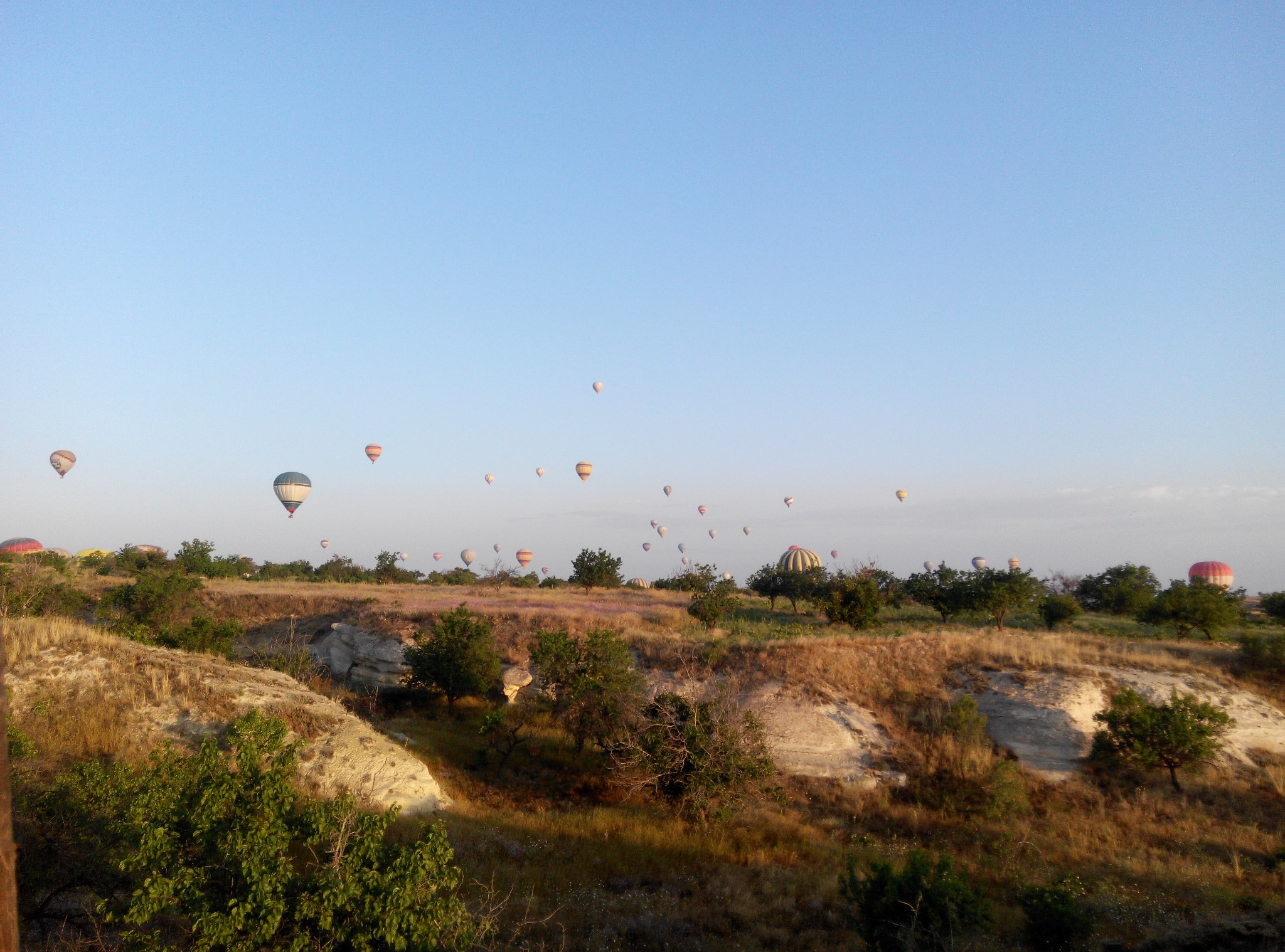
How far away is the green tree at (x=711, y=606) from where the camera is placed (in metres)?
33.6

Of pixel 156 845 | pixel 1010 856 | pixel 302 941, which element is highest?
pixel 156 845

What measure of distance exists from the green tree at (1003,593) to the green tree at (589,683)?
21847 millimetres

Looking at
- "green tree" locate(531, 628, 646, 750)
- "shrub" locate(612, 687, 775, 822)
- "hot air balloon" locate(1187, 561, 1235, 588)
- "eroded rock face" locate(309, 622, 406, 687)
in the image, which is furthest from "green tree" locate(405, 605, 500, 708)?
"hot air balloon" locate(1187, 561, 1235, 588)

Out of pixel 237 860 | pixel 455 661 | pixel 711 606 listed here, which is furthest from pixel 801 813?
pixel 711 606

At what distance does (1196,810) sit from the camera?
17125 millimetres

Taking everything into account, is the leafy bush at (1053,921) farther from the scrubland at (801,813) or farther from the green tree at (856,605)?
the green tree at (856,605)

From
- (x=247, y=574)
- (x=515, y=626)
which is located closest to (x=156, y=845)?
(x=515, y=626)

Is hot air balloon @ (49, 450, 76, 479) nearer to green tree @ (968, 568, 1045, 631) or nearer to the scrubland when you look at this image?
the scrubland

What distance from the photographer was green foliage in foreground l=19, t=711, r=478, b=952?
22.2ft

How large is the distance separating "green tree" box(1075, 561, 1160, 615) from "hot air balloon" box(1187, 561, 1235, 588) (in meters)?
12.5

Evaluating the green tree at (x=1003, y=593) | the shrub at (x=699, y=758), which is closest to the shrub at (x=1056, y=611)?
the green tree at (x=1003, y=593)

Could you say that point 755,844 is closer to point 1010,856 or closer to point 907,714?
point 1010,856

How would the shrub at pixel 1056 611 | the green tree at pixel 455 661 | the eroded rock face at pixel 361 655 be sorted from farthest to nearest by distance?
1. the shrub at pixel 1056 611
2. the eroded rock face at pixel 361 655
3. the green tree at pixel 455 661

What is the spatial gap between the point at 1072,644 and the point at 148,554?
208 feet
